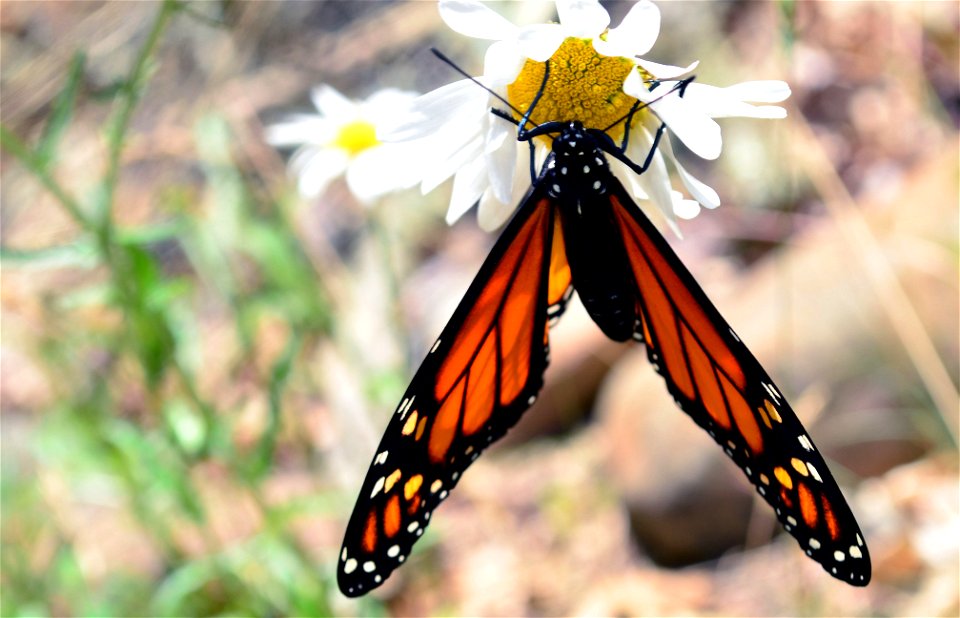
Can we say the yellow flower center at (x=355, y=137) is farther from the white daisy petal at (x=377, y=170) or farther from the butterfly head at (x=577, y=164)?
the butterfly head at (x=577, y=164)

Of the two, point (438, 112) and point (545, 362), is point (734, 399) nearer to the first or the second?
point (545, 362)

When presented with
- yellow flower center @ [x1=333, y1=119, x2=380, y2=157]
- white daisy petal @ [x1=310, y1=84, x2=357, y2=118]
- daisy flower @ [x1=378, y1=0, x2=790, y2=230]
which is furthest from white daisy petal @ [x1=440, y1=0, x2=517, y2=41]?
white daisy petal @ [x1=310, y1=84, x2=357, y2=118]

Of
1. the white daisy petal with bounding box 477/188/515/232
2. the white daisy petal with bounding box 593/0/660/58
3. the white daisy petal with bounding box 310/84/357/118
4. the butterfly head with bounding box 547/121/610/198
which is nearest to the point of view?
the white daisy petal with bounding box 593/0/660/58

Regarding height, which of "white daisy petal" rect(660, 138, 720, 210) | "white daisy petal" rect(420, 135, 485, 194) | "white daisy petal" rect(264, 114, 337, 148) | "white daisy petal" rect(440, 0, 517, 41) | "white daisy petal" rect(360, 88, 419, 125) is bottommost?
"white daisy petal" rect(264, 114, 337, 148)

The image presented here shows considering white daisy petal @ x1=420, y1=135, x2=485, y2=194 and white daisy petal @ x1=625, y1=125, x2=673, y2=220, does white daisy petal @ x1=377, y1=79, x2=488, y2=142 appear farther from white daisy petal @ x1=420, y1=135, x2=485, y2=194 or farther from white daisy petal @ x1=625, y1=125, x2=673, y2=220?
white daisy petal @ x1=625, y1=125, x2=673, y2=220

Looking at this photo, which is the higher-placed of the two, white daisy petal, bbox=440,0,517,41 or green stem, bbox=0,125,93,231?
white daisy petal, bbox=440,0,517,41
